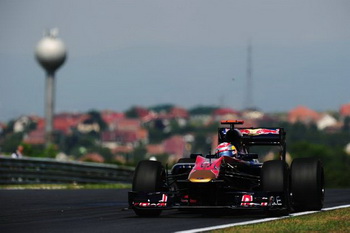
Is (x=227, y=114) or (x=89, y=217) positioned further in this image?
(x=227, y=114)

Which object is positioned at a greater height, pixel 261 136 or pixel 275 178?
pixel 261 136

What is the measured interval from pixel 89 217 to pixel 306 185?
3.71 metres

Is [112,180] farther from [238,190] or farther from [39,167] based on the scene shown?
[238,190]

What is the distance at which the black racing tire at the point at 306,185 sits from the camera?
675 inches

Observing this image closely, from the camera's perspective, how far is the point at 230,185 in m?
16.8

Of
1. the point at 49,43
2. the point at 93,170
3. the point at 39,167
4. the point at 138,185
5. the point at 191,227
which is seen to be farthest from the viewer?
Answer: the point at 49,43

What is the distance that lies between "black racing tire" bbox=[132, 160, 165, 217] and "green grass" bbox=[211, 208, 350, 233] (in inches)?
94.0

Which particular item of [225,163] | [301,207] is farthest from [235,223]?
[301,207]

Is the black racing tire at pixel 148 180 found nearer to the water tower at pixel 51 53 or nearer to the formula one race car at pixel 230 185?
the formula one race car at pixel 230 185

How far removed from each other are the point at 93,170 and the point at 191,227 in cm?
2630

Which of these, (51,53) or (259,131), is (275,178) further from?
(51,53)

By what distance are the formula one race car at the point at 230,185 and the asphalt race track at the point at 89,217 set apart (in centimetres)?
26

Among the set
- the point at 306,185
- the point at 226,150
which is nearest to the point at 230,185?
the point at 226,150

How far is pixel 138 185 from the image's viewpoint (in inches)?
658
